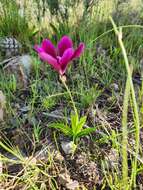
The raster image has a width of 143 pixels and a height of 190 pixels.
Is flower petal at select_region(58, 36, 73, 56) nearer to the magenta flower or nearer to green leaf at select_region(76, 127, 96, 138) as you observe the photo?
the magenta flower

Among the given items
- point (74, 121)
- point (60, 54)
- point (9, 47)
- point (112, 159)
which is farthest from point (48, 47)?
point (9, 47)

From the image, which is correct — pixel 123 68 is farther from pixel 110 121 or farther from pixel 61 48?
pixel 61 48

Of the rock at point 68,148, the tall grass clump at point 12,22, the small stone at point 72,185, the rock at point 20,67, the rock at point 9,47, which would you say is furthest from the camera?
the tall grass clump at point 12,22

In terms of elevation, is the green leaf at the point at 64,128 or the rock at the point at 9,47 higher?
the rock at the point at 9,47

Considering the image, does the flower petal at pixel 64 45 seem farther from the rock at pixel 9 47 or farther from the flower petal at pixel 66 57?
the rock at pixel 9 47

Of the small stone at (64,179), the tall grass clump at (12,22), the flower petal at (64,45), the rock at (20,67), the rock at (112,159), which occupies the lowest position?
the small stone at (64,179)

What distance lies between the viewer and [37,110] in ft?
4.96

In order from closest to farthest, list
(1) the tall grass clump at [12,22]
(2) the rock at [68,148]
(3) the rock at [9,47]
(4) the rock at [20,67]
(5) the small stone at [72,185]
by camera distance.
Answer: (5) the small stone at [72,185]
(2) the rock at [68,148]
(4) the rock at [20,67]
(3) the rock at [9,47]
(1) the tall grass clump at [12,22]

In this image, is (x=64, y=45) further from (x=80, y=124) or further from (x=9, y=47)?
(x=9, y=47)

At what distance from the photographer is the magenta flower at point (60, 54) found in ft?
3.90

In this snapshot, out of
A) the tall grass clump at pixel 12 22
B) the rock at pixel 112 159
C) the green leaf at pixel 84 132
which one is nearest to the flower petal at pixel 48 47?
the green leaf at pixel 84 132

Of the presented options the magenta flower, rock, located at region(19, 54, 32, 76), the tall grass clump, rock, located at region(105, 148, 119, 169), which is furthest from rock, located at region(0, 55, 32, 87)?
rock, located at region(105, 148, 119, 169)

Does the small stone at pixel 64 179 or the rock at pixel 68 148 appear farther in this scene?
the rock at pixel 68 148

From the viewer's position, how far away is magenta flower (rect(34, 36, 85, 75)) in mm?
1188
